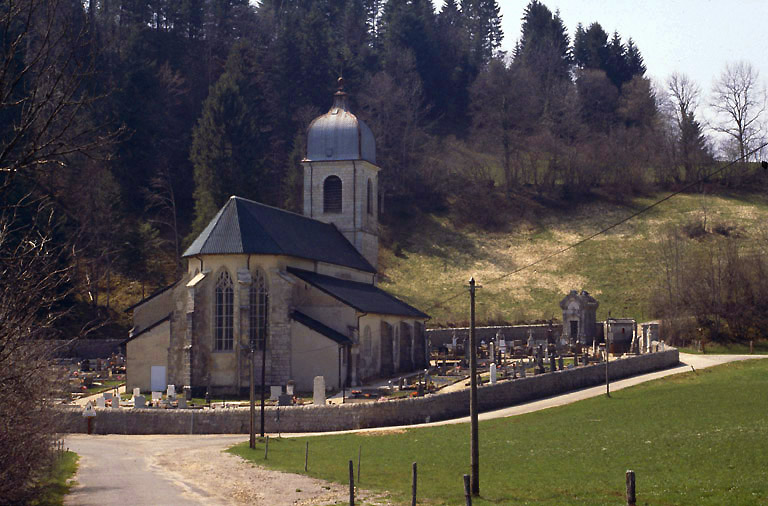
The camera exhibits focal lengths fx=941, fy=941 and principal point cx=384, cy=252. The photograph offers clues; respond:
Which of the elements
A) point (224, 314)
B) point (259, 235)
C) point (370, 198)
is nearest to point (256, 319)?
point (224, 314)

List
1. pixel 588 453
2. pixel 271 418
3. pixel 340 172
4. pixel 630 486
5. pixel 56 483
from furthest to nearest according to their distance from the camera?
pixel 340 172 → pixel 271 418 → pixel 588 453 → pixel 56 483 → pixel 630 486

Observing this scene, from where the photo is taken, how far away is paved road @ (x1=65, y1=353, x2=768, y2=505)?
21016 mm

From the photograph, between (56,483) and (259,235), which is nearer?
(56,483)

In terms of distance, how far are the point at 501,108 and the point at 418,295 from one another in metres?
33.3

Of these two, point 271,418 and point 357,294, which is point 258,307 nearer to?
point 357,294

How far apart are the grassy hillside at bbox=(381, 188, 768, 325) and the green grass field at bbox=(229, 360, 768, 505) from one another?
31.9 m

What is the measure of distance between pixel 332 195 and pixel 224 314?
15835 mm

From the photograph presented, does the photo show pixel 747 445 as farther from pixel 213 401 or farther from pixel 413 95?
pixel 413 95

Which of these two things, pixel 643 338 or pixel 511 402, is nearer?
pixel 511 402

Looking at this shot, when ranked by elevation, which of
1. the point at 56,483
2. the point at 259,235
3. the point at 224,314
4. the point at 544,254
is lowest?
the point at 56,483

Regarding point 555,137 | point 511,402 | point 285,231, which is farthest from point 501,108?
point 511,402

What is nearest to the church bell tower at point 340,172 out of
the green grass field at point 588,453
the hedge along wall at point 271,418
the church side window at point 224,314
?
the church side window at point 224,314

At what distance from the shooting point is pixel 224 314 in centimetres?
4281

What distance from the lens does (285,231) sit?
4703cm
